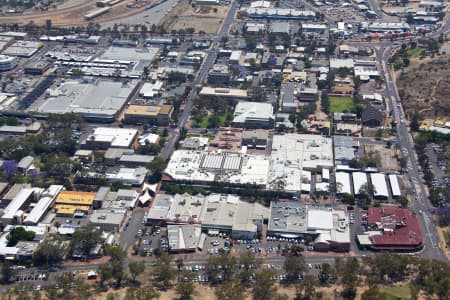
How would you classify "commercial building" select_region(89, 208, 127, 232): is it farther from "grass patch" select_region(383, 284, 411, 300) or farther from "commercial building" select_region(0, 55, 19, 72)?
"commercial building" select_region(0, 55, 19, 72)

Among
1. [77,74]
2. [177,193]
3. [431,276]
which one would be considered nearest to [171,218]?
[177,193]

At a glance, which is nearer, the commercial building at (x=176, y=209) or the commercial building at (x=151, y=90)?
the commercial building at (x=176, y=209)

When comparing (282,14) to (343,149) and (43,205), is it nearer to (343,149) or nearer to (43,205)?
(343,149)

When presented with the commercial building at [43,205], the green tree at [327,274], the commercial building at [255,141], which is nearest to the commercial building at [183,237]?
the green tree at [327,274]

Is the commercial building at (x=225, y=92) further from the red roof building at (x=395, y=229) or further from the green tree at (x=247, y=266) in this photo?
the green tree at (x=247, y=266)

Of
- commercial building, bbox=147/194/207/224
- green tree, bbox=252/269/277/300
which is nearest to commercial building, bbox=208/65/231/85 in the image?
commercial building, bbox=147/194/207/224

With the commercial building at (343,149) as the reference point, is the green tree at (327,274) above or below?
below

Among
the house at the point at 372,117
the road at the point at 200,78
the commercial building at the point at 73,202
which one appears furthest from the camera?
the house at the point at 372,117

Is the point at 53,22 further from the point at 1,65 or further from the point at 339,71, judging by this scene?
the point at 339,71
